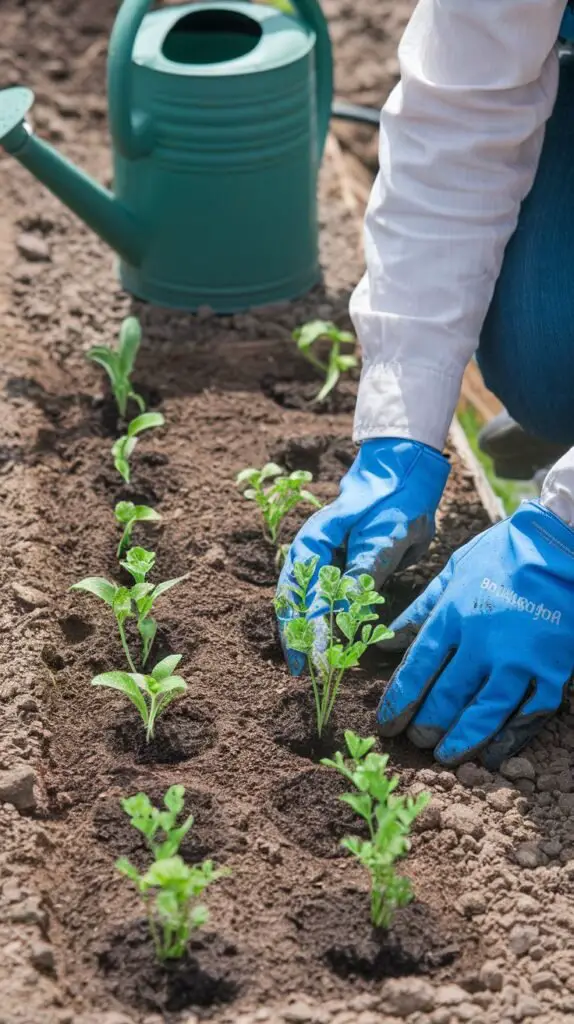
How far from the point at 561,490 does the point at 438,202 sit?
569 millimetres

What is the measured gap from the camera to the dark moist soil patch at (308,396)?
2.99m

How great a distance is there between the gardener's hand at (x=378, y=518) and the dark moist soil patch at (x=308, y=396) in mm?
655

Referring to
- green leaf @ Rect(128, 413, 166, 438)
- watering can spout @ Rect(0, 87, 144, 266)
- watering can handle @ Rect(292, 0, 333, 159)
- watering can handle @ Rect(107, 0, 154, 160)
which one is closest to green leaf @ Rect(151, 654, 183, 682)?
green leaf @ Rect(128, 413, 166, 438)

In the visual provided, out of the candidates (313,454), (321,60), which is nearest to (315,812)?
(313,454)

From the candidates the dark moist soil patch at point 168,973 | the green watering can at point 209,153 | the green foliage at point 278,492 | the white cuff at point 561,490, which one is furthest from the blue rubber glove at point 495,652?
the green watering can at point 209,153

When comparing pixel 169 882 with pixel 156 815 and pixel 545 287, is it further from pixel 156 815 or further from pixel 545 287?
pixel 545 287

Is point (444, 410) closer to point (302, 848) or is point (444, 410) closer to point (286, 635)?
point (286, 635)

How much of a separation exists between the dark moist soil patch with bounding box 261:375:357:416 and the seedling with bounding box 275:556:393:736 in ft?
2.72

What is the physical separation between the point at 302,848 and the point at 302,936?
0.55ft

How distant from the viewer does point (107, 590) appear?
2.15 meters

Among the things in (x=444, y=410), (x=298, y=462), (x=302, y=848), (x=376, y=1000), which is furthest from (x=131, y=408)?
(x=376, y=1000)

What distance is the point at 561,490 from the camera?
205 centimetres

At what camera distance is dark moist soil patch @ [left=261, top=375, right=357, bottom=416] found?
9.80ft

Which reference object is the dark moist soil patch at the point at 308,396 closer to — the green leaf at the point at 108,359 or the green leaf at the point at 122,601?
the green leaf at the point at 108,359
